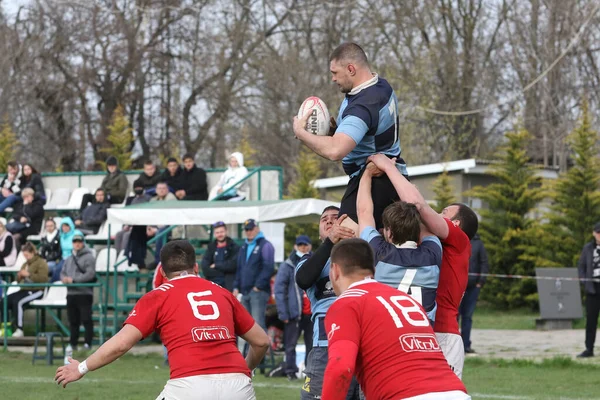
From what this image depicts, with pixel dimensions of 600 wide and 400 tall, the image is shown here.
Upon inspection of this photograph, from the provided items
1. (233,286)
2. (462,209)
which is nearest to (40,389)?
(233,286)

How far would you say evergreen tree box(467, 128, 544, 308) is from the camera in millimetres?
26031

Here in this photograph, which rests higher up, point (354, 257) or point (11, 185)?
point (11, 185)

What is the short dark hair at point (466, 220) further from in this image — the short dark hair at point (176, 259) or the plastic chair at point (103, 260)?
the plastic chair at point (103, 260)

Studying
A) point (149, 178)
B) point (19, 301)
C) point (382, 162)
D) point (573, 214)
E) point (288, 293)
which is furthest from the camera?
point (573, 214)

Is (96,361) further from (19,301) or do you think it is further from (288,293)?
(19,301)

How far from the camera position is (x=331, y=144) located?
20.7ft

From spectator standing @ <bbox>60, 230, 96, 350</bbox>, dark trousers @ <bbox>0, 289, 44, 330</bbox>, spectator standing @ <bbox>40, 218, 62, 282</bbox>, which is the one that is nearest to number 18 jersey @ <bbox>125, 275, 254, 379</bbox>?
spectator standing @ <bbox>60, 230, 96, 350</bbox>

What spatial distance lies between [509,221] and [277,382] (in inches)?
541

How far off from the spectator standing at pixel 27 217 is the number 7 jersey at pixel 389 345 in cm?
1782

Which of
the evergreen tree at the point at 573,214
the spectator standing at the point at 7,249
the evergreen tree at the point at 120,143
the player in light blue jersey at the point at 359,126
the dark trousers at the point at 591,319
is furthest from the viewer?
the evergreen tree at the point at 120,143

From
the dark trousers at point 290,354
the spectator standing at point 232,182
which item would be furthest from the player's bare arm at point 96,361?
the spectator standing at point 232,182

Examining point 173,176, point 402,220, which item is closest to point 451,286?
point 402,220

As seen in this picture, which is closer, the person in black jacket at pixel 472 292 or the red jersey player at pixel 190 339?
the red jersey player at pixel 190 339

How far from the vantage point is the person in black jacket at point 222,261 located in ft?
55.9
